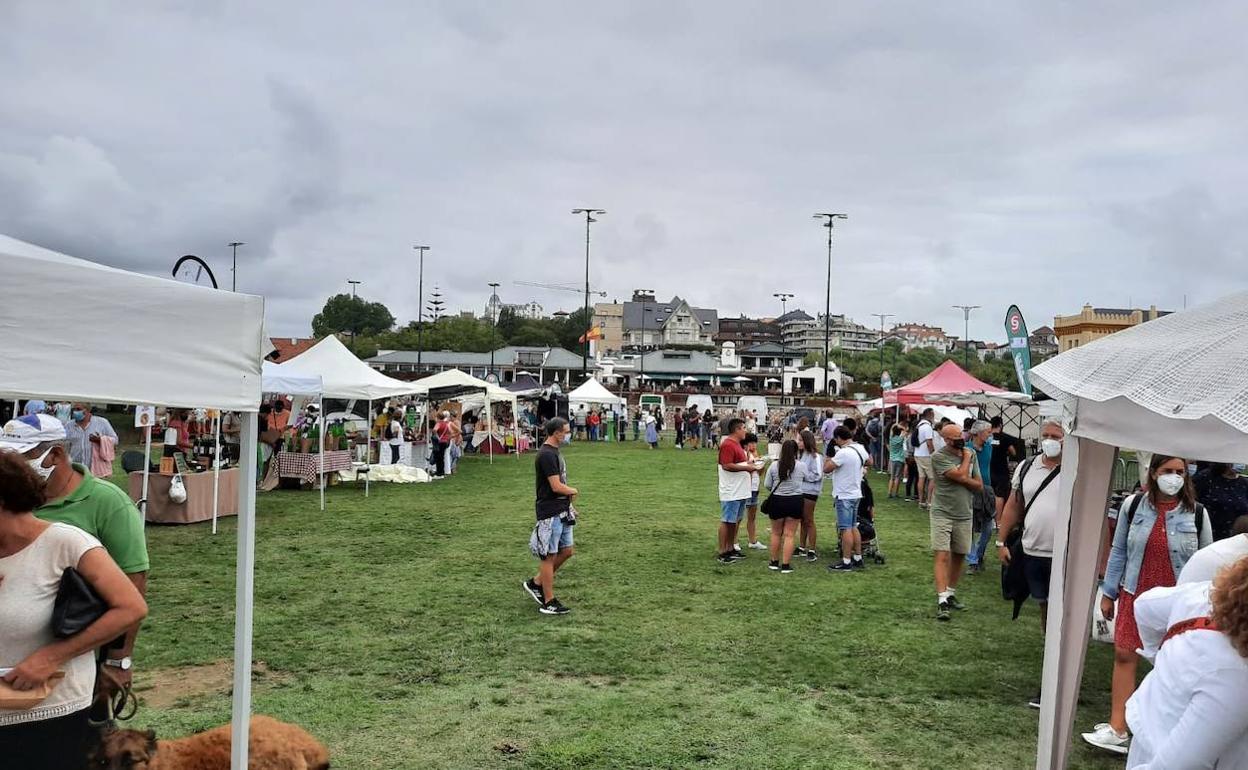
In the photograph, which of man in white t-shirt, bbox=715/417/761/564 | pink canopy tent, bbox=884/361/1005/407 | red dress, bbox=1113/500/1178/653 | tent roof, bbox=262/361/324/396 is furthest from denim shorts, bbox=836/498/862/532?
pink canopy tent, bbox=884/361/1005/407

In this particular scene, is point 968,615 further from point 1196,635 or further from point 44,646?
point 44,646

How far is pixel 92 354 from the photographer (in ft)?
9.21

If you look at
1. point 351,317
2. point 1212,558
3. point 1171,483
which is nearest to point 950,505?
point 1171,483

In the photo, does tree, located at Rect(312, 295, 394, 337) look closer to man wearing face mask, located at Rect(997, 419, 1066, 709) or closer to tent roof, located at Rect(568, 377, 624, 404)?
tent roof, located at Rect(568, 377, 624, 404)

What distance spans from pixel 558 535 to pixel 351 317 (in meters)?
136

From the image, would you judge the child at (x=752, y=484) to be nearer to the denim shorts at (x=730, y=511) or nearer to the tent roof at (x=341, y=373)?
the denim shorts at (x=730, y=511)

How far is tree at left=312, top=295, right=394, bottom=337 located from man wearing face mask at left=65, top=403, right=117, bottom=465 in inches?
4744

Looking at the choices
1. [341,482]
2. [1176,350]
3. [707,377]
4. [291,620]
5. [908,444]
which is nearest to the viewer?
[1176,350]

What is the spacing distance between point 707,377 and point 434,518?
300 feet

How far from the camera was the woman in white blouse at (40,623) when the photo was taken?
259cm

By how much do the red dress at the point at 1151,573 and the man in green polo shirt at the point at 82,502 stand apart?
486 centimetres

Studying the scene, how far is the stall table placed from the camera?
475 inches

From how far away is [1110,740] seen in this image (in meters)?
4.93

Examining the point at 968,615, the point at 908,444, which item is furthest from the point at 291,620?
the point at 908,444
